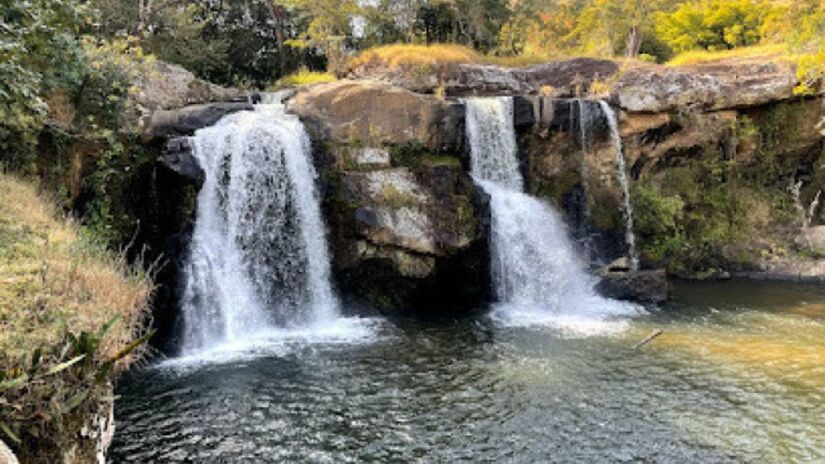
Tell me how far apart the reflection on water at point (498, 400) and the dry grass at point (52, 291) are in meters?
2.53

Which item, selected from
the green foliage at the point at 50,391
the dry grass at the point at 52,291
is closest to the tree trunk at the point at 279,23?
the dry grass at the point at 52,291

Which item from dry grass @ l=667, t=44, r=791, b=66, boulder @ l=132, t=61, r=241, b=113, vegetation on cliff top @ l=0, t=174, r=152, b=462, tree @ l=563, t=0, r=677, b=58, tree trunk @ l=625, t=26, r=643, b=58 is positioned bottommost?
vegetation on cliff top @ l=0, t=174, r=152, b=462

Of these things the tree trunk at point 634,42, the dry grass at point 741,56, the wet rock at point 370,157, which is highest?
the tree trunk at point 634,42

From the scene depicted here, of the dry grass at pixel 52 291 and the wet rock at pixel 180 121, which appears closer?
the dry grass at pixel 52 291

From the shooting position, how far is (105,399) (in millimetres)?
4895

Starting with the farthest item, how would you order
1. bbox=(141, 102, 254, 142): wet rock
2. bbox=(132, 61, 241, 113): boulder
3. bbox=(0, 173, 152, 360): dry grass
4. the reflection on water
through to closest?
bbox=(132, 61, 241, 113): boulder → bbox=(141, 102, 254, 142): wet rock → the reflection on water → bbox=(0, 173, 152, 360): dry grass

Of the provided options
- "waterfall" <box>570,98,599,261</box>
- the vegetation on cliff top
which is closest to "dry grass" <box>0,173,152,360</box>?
the vegetation on cliff top

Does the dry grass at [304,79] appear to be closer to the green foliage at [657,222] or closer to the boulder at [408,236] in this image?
the boulder at [408,236]

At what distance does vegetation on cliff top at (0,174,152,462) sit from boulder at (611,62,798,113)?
1641cm

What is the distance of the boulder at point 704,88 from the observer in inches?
726

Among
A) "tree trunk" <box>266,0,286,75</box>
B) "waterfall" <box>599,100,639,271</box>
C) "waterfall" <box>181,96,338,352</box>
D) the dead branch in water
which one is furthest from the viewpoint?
"tree trunk" <box>266,0,286,75</box>

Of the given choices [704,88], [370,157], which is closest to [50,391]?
[370,157]

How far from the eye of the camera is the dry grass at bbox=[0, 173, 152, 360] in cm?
465

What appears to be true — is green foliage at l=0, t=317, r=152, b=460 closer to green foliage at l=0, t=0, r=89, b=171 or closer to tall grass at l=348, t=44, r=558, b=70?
green foliage at l=0, t=0, r=89, b=171
